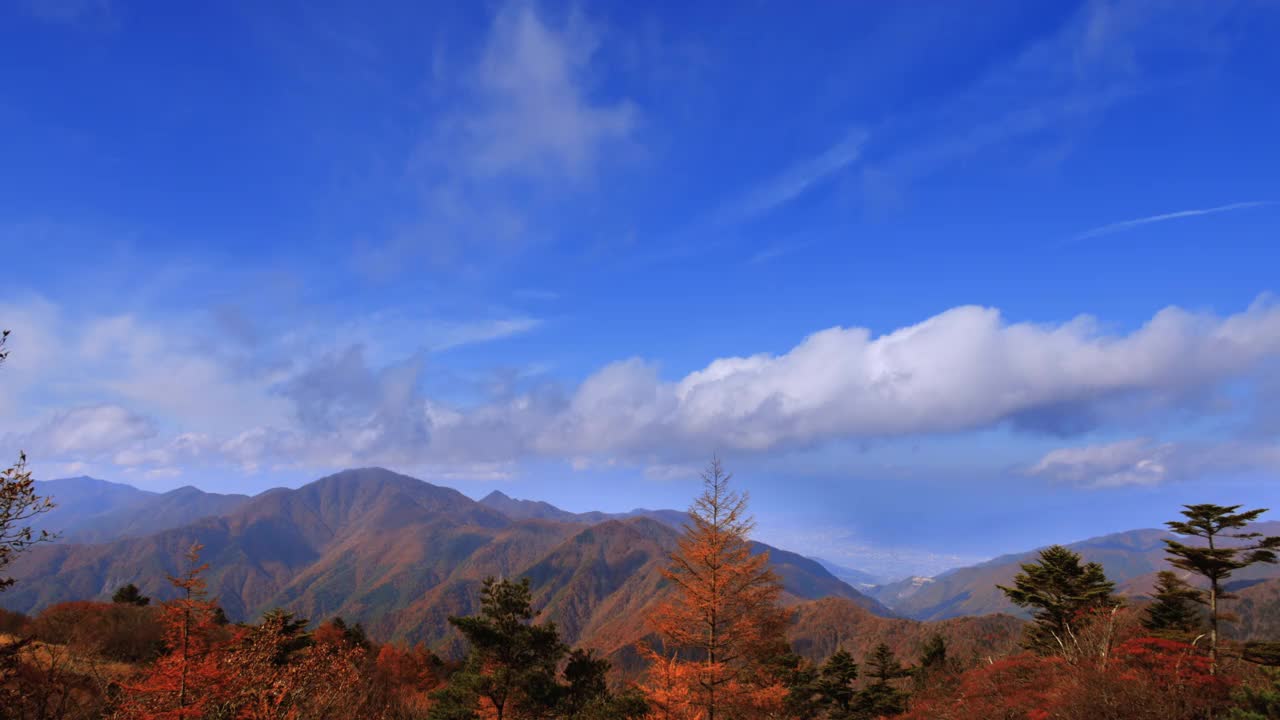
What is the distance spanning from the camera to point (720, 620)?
89.0 feet

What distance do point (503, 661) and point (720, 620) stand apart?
42.4 feet

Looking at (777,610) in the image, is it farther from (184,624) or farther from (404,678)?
(404,678)

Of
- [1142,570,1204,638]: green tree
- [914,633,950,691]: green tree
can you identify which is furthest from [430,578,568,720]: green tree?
[914,633,950,691]: green tree

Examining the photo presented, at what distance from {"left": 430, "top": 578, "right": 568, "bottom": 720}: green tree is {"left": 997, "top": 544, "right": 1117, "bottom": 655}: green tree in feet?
105

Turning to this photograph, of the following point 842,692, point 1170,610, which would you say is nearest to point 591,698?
point 842,692

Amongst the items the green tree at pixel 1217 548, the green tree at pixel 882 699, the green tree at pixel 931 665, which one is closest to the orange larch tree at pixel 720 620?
the green tree at pixel 1217 548

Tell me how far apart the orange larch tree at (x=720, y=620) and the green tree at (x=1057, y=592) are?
A: 22885 millimetres

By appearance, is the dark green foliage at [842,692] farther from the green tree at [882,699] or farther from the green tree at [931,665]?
the green tree at [931,665]

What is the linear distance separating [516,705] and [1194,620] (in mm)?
Answer: 52829

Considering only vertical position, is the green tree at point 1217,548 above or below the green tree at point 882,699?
above

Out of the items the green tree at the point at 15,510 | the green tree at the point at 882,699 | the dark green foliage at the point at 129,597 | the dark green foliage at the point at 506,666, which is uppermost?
the green tree at the point at 15,510

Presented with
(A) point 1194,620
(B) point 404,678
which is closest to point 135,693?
(B) point 404,678

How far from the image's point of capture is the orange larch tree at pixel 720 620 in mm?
26203

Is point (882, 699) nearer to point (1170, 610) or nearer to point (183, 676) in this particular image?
point (1170, 610)
